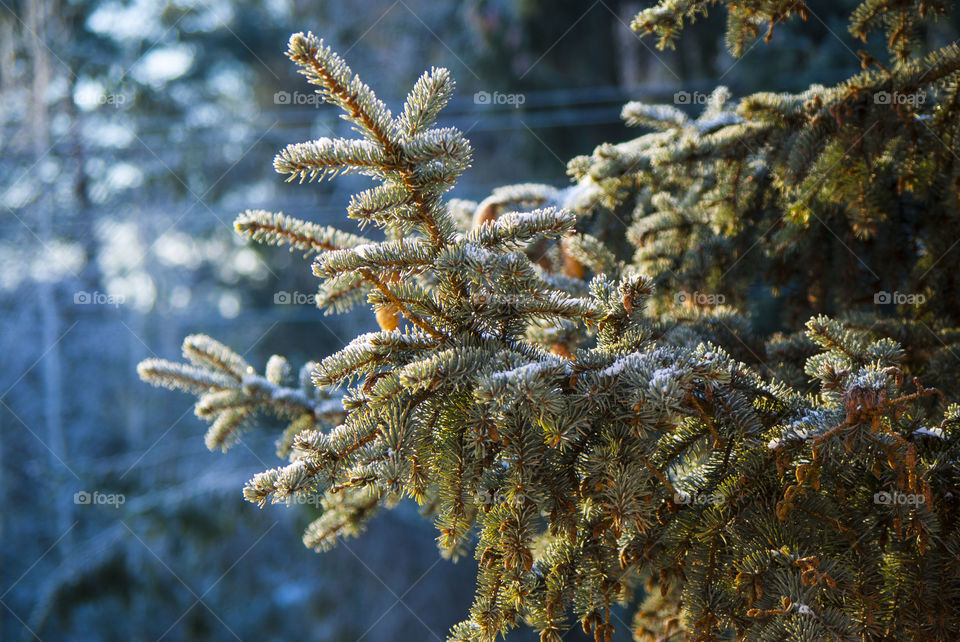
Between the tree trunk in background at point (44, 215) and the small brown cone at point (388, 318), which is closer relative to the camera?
the small brown cone at point (388, 318)

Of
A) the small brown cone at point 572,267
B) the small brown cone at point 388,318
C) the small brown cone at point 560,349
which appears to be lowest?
the small brown cone at point 388,318

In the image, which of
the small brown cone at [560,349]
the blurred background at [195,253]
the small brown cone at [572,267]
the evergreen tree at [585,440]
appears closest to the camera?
the evergreen tree at [585,440]

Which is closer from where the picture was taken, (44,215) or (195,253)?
(44,215)

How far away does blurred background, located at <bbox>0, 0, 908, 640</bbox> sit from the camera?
5656 mm

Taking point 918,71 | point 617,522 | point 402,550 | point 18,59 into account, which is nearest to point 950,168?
point 918,71

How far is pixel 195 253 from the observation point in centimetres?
892

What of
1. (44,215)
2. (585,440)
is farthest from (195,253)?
(585,440)

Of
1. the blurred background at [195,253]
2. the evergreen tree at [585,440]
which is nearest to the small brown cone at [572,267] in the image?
the evergreen tree at [585,440]

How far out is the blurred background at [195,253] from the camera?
223 inches

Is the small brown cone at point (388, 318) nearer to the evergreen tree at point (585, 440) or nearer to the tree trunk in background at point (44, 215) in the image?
the evergreen tree at point (585, 440)

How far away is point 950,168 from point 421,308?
1.17m

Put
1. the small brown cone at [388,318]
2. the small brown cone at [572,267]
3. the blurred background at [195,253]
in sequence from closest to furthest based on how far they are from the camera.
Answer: the small brown cone at [388,318]
the small brown cone at [572,267]
the blurred background at [195,253]

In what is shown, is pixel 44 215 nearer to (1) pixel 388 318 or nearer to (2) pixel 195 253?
(2) pixel 195 253

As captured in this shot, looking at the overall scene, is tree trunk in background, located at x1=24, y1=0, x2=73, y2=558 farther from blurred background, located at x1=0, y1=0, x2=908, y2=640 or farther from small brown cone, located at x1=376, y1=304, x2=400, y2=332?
small brown cone, located at x1=376, y1=304, x2=400, y2=332
